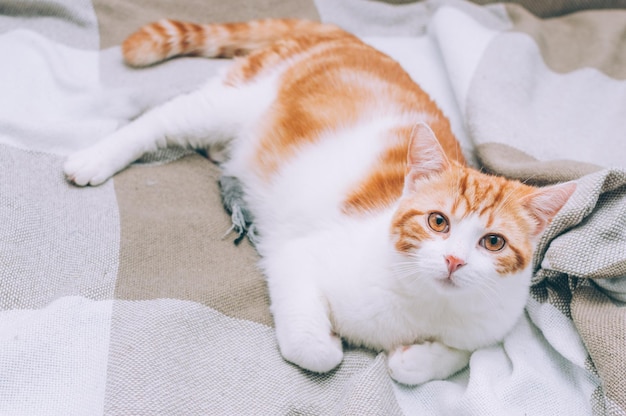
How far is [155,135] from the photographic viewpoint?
1668 millimetres

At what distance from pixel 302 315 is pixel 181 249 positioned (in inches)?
15.0

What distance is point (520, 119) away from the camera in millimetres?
1812

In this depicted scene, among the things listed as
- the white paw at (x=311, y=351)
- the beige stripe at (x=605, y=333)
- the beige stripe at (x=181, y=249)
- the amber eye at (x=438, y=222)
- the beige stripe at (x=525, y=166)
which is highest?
the amber eye at (x=438, y=222)

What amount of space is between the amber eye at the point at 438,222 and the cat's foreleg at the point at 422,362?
0.28 meters

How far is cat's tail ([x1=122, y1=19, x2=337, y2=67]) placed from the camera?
188 centimetres

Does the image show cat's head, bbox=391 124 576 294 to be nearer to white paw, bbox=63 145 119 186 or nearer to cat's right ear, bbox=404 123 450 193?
cat's right ear, bbox=404 123 450 193

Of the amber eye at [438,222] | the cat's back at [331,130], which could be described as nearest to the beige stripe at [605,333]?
the amber eye at [438,222]

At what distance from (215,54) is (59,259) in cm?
102

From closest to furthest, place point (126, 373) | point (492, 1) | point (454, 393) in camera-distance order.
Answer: point (126, 373), point (454, 393), point (492, 1)

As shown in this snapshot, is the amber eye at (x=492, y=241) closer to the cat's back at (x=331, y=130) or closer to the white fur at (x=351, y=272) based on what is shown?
the white fur at (x=351, y=272)

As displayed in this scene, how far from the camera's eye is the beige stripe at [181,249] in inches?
51.6

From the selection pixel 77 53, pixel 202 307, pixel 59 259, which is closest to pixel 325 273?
pixel 202 307

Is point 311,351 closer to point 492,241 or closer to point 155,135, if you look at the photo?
point 492,241

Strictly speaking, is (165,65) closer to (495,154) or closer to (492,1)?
(495,154)
